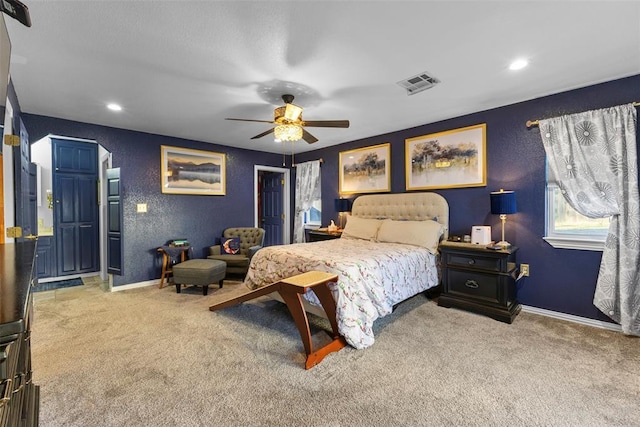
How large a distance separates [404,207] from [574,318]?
232 centimetres

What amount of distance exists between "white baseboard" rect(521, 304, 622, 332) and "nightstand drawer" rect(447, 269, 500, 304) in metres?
0.60

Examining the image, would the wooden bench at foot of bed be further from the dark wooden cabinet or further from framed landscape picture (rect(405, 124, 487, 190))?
framed landscape picture (rect(405, 124, 487, 190))

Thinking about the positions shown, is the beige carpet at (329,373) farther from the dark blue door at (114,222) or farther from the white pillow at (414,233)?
the dark blue door at (114,222)

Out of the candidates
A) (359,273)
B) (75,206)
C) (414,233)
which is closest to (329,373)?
(359,273)

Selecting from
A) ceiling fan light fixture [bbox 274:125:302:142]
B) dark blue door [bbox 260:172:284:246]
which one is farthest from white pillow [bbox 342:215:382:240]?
dark blue door [bbox 260:172:284:246]

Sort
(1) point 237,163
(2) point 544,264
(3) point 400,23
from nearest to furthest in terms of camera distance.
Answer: (3) point 400,23 < (2) point 544,264 < (1) point 237,163

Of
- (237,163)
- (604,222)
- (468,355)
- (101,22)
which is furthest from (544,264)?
(237,163)

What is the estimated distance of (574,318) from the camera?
3.04 metres

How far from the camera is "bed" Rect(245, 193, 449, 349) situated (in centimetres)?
259

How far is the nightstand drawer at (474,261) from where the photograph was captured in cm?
314

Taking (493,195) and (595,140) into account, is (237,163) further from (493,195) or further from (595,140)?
(595,140)

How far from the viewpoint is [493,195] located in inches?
129

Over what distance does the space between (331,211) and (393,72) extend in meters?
3.35

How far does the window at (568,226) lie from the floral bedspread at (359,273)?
1.33 metres
